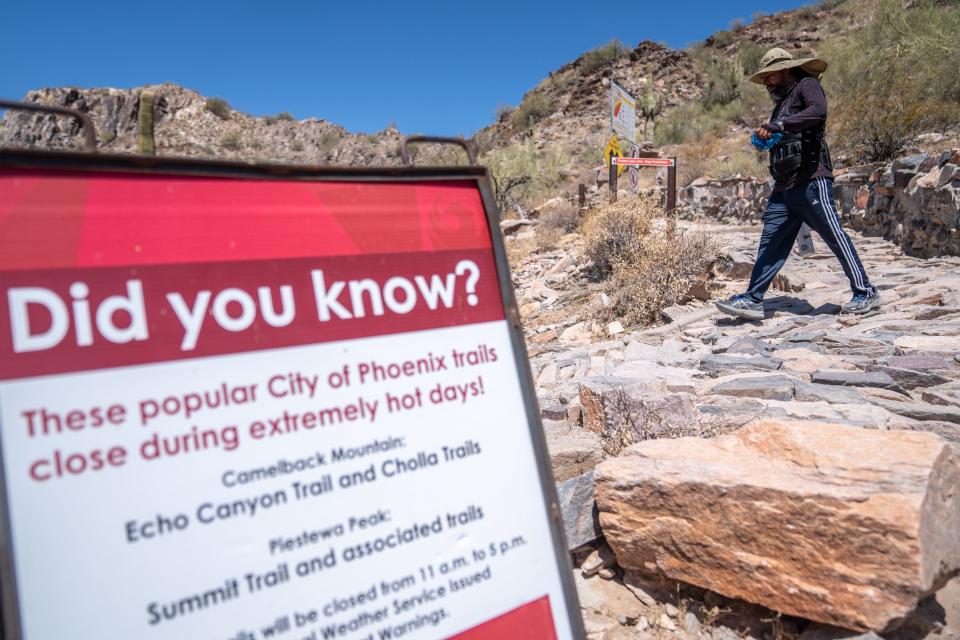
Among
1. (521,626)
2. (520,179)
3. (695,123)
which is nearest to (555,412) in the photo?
(521,626)

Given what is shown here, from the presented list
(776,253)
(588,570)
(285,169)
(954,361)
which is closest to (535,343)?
(776,253)

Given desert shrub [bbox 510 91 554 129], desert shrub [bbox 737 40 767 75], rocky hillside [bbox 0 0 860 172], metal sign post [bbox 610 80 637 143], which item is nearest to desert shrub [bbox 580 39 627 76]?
rocky hillside [bbox 0 0 860 172]

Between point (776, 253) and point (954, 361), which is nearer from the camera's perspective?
point (954, 361)

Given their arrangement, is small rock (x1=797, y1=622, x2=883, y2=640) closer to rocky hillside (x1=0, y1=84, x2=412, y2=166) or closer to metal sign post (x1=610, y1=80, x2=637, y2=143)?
metal sign post (x1=610, y1=80, x2=637, y2=143)

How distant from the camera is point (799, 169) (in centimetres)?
427

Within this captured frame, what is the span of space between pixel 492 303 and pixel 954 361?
9.57 ft

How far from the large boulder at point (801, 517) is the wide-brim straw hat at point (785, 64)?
10.7 ft

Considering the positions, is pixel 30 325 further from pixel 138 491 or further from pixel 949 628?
pixel 949 628

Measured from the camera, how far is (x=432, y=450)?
1.27 meters

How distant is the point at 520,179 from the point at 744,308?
14044mm

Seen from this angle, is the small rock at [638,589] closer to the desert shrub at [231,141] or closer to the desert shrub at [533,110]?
the desert shrub at [533,110]

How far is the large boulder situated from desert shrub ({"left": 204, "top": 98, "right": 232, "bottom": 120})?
42.6m

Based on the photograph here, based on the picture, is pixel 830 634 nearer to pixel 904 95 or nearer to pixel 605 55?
pixel 904 95

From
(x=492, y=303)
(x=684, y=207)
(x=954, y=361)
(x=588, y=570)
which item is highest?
(x=684, y=207)
